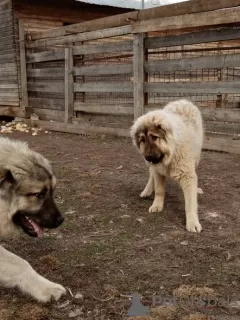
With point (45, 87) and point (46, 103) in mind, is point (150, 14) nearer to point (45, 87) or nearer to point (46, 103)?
point (45, 87)

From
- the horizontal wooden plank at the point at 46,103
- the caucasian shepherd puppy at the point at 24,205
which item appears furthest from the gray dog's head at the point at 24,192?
the horizontal wooden plank at the point at 46,103

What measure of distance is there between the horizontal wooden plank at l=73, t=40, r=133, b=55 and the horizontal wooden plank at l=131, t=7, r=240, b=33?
44 cm

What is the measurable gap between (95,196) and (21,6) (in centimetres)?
988

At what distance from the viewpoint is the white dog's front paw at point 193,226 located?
4102 millimetres

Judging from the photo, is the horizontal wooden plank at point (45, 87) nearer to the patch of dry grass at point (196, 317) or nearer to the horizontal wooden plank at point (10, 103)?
the horizontal wooden plank at point (10, 103)

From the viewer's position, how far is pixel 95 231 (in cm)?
416

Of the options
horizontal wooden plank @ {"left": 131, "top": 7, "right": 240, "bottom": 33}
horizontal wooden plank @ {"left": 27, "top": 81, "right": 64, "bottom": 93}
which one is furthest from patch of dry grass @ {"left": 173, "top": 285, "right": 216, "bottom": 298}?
horizontal wooden plank @ {"left": 27, "top": 81, "right": 64, "bottom": 93}

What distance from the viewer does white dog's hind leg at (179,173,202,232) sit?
413cm

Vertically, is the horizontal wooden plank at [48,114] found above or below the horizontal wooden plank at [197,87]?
below

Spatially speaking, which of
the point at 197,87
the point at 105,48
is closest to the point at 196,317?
the point at 197,87

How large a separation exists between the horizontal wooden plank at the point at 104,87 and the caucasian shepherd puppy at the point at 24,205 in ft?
21.5

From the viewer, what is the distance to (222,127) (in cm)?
770

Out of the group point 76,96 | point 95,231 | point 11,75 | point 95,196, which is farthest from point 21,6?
point 95,231

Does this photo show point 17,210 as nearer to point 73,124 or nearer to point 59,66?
point 73,124
